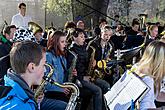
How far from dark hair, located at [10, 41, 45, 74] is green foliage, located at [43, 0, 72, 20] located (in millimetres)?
10814

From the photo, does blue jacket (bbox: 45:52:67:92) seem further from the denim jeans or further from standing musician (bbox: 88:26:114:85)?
standing musician (bbox: 88:26:114:85)

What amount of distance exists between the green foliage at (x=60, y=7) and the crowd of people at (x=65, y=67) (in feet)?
19.4

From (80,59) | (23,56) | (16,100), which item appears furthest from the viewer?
(80,59)

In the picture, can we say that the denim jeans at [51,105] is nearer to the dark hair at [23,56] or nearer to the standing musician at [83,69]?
the standing musician at [83,69]

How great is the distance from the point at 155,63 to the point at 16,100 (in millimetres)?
1494

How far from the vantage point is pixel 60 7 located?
13586 millimetres

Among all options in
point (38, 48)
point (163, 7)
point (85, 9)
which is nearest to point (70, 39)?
point (38, 48)

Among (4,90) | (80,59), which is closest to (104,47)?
(80,59)

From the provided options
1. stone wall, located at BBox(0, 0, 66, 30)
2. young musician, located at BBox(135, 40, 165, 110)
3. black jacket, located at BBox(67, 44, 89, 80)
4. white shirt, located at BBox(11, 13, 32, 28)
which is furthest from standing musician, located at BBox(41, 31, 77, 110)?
stone wall, located at BBox(0, 0, 66, 30)

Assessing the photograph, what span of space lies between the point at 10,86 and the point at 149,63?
1444mm

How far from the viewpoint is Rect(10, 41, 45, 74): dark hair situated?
92.7 inches

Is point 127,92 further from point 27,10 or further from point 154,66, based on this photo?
Answer: point 27,10

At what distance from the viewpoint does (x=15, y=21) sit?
7.37 metres

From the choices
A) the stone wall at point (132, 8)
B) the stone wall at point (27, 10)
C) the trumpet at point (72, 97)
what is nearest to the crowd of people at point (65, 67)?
the trumpet at point (72, 97)
